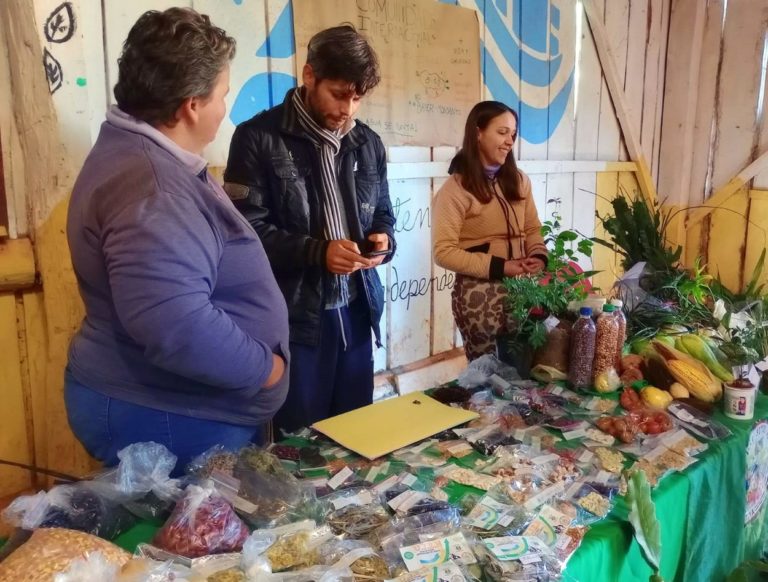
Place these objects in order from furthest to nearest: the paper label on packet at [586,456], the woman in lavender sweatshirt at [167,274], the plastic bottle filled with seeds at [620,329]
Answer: the plastic bottle filled with seeds at [620,329] → the paper label on packet at [586,456] → the woman in lavender sweatshirt at [167,274]

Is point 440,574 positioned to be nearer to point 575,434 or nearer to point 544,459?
point 544,459

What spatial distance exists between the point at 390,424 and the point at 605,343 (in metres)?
0.60

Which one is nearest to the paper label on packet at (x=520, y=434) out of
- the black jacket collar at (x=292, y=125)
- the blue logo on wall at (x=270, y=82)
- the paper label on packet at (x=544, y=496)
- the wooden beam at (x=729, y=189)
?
the paper label on packet at (x=544, y=496)

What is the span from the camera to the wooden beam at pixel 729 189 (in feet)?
13.1

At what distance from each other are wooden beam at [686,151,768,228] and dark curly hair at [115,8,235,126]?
3987 millimetres

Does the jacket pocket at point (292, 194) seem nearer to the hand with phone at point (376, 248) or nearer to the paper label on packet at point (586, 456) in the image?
the hand with phone at point (376, 248)

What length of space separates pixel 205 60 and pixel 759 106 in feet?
13.5

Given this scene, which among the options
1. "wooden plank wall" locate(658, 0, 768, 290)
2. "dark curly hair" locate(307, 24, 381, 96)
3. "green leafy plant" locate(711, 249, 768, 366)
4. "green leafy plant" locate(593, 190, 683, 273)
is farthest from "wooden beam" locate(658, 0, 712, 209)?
"dark curly hair" locate(307, 24, 381, 96)

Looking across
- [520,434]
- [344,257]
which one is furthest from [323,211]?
[520,434]

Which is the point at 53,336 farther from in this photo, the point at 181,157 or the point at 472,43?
the point at 472,43

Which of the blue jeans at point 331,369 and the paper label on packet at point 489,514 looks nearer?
the paper label on packet at point 489,514

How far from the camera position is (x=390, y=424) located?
1.32m

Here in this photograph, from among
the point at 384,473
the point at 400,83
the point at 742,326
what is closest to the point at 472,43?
the point at 400,83

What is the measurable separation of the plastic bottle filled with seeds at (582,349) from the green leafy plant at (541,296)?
0.08 m
